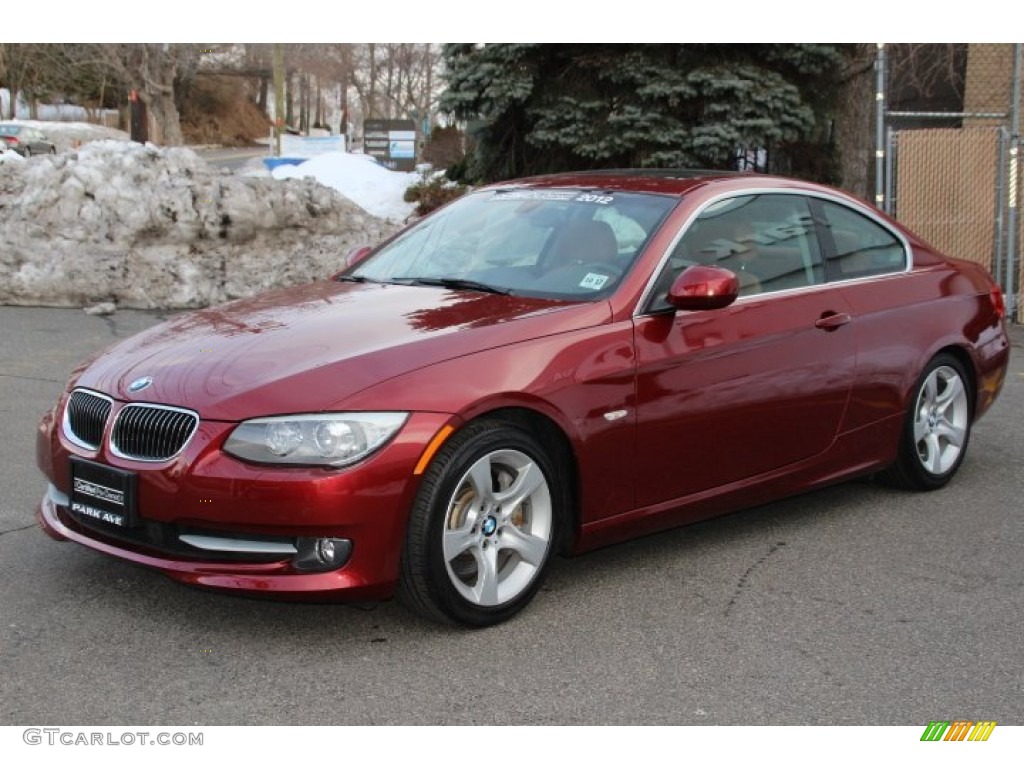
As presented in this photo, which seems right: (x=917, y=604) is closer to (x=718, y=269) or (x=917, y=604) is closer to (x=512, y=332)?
(x=718, y=269)

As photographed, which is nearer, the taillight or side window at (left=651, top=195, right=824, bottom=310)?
side window at (left=651, top=195, right=824, bottom=310)

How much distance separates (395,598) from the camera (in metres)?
4.08

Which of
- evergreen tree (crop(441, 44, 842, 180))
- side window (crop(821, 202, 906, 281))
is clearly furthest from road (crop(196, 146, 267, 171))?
side window (crop(821, 202, 906, 281))

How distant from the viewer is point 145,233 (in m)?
12.3

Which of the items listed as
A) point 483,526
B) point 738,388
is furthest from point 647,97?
point 483,526

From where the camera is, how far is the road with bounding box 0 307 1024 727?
360 centimetres

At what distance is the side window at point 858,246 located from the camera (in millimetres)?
5668

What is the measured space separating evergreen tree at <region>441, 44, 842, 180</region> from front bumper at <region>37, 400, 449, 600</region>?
9508 mm

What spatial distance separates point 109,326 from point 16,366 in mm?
1969

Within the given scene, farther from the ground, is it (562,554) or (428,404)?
(428,404)

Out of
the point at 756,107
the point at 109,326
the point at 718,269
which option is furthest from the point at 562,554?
the point at 756,107

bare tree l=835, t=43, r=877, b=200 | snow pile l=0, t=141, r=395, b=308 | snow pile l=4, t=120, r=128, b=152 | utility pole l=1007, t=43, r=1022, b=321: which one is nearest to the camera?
snow pile l=0, t=141, r=395, b=308

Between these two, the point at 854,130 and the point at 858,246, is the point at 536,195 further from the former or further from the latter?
the point at 854,130

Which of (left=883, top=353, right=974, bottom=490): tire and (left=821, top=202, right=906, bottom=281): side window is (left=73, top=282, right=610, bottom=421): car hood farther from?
(left=883, top=353, right=974, bottom=490): tire
